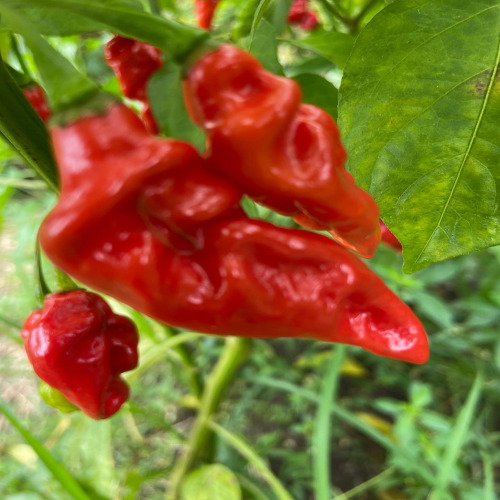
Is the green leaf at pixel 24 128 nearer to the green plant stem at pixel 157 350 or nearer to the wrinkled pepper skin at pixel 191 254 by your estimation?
the wrinkled pepper skin at pixel 191 254

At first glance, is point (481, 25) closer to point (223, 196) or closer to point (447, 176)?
point (447, 176)

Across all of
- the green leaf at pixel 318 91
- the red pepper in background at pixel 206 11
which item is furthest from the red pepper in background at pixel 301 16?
the green leaf at pixel 318 91

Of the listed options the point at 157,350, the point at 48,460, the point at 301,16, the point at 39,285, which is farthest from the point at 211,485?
the point at 301,16

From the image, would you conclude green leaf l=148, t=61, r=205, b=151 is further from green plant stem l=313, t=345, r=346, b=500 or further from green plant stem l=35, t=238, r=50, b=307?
green plant stem l=313, t=345, r=346, b=500

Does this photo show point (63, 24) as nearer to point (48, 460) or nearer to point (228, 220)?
point (228, 220)

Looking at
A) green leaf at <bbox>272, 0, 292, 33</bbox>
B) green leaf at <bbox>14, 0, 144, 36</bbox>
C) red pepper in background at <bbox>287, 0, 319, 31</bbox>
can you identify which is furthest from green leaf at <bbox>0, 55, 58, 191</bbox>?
red pepper in background at <bbox>287, 0, 319, 31</bbox>

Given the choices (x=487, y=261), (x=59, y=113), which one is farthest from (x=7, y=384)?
(x=59, y=113)
